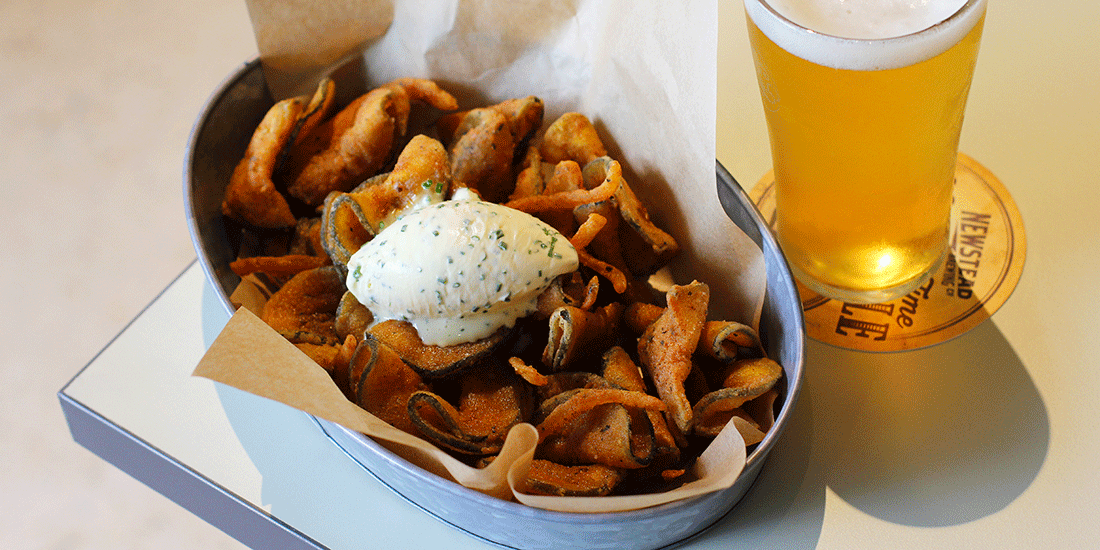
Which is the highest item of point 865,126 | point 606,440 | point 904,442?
point 865,126

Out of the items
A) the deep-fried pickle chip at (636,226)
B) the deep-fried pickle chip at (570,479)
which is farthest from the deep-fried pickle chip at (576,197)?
the deep-fried pickle chip at (570,479)

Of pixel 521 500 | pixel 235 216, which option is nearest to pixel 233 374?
pixel 521 500

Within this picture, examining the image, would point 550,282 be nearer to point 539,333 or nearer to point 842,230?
point 539,333

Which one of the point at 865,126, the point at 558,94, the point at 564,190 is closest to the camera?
the point at 865,126

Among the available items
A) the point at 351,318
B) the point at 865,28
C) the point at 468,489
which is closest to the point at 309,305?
the point at 351,318

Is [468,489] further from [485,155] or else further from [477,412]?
[485,155]

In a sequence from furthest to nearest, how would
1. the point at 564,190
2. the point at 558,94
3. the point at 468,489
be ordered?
the point at 558,94
the point at 564,190
the point at 468,489

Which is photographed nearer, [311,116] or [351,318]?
[351,318]
